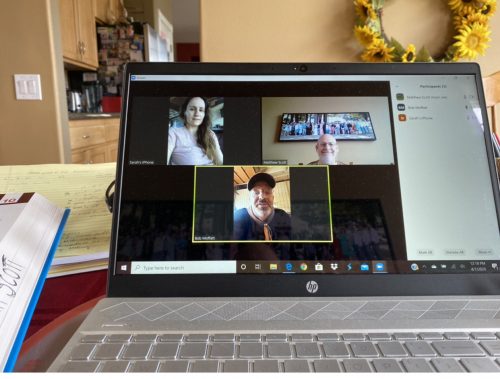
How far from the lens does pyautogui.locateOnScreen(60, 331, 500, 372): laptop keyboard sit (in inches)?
12.7

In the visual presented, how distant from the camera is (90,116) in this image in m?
2.47

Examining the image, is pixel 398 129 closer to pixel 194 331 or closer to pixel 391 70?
pixel 391 70

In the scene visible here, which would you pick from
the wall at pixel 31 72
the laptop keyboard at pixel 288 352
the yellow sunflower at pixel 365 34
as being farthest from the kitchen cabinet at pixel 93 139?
the laptop keyboard at pixel 288 352

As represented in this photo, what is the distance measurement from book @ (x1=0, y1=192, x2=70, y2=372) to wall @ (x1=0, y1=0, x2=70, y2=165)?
1.52m

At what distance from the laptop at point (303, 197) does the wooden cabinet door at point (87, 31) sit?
8.66 feet

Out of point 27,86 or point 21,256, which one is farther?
point 27,86

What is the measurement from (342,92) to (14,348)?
44 centimetres

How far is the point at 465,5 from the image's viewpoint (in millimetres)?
1487

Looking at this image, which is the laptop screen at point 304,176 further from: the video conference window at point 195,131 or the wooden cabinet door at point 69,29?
the wooden cabinet door at point 69,29

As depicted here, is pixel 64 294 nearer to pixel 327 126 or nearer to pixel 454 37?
pixel 327 126

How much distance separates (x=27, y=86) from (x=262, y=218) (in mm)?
1799

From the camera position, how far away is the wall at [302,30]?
158cm

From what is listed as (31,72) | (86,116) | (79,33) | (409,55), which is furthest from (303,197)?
(79,33)

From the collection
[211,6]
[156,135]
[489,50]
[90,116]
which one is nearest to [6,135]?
[90,116]
